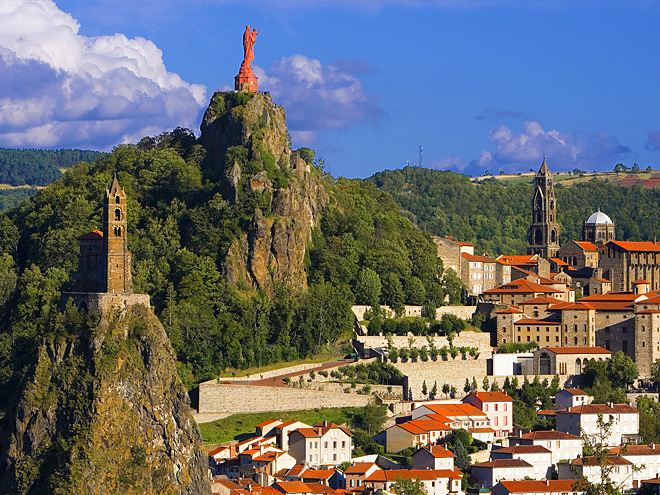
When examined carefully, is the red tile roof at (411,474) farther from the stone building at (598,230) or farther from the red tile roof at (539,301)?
the stone building at (598,230)

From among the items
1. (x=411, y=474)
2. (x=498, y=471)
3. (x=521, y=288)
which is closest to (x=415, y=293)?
(x=521, y=288)

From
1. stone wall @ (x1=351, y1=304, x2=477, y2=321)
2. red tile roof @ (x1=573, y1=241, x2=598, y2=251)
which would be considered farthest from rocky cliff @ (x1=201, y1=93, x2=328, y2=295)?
red tile roof @ (x1=573, y1=241, x2=598, y2=251)

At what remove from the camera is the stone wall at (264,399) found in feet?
275

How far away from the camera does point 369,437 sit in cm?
8319

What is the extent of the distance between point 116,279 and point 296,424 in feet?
40.8

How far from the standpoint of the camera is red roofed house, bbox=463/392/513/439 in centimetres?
8694

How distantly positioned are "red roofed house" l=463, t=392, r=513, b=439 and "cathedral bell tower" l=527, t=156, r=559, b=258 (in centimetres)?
3590

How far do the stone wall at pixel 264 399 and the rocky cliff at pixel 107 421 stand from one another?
17.9ft

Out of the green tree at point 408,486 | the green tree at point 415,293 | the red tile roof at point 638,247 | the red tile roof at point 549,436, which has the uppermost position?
the red tile roof at point 638,247

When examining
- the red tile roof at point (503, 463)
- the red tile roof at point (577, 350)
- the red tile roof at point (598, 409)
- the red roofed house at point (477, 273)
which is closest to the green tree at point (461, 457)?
the red tile roof at point (503, 463)

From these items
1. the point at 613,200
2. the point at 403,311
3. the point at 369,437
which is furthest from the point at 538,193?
the point at 613,200

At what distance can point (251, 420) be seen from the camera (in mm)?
83938

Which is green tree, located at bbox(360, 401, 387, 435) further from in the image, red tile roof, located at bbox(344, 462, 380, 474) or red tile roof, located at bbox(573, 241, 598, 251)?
red tile roof, located at bbox(573, 241, 598, 251)

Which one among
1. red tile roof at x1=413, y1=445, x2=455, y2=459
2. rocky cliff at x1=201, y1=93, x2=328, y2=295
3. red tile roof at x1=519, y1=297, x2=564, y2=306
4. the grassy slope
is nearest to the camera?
red tile roof at x1=413, y1=445, x2=455, y2=459
